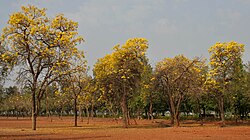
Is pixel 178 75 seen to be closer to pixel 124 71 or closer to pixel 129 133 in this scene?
pixel 124 71

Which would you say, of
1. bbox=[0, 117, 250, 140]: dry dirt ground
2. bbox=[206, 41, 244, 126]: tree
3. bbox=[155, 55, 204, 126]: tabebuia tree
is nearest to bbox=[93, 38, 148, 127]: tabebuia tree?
bbox=[155, 55, 204, 126]: tabebuia tree

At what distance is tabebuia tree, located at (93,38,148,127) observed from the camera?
42125mm

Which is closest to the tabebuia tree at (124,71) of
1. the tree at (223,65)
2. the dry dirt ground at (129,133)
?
the dry dirt ground at (129,133)

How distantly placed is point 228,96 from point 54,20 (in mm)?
32606

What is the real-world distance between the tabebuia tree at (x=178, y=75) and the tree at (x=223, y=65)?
8.46ft

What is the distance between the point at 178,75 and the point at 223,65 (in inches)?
298

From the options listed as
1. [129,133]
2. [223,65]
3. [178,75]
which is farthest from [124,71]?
[223,65]

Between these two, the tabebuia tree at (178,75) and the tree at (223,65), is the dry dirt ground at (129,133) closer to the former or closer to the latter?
the tabebuia tree at (178,75)

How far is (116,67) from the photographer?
42156 millimetres

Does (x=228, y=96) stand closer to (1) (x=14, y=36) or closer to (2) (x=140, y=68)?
(2) (x=140, y=68)

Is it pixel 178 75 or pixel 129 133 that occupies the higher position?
pixel 178 75

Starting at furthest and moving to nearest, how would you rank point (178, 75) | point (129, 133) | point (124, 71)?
point (178, 75) < point (124, 71) < point (129, 133)

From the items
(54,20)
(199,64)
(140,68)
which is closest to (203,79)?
(199,64)

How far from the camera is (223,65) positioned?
157 ft
